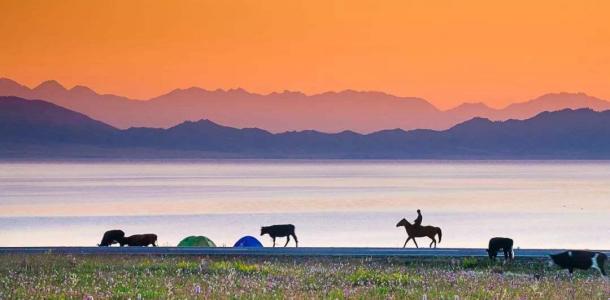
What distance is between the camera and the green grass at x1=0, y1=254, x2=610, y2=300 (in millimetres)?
25078

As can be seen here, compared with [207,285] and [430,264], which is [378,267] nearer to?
[430,264]

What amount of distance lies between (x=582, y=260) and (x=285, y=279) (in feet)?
29.9

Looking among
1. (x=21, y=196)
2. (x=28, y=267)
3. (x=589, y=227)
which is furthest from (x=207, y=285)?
(x=21, y=196)

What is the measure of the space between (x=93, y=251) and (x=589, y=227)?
197ft

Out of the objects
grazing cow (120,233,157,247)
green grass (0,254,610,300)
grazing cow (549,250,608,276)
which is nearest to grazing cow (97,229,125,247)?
grazing cow (120,233,157,247)

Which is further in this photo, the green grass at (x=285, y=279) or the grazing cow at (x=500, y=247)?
the grazing cow at (x=500, y=247)

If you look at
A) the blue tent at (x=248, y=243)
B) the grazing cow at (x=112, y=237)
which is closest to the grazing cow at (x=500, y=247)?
the blue tent at (x=248, y=243)

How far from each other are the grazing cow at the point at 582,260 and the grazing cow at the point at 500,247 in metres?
3.21

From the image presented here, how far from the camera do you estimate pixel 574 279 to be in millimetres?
31344

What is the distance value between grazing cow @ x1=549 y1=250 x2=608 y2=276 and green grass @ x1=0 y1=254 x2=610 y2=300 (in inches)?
9.1

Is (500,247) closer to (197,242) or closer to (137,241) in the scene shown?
(197,242)

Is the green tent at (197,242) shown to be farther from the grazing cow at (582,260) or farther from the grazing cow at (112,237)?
the grazing cow at (582,260)

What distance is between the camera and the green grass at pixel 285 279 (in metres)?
25.1

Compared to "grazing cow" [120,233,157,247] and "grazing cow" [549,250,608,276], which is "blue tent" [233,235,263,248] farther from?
"grazing cow" [549,250,608,276]
